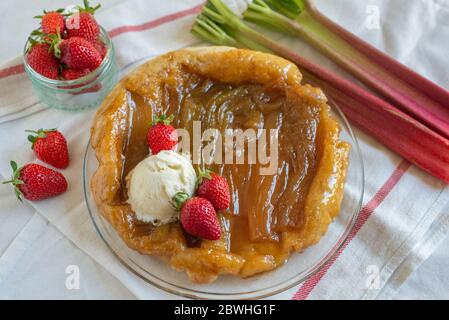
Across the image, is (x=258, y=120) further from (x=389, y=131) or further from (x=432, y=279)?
(x=432, y=279)

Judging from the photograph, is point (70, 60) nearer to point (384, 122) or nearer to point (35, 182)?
point (35, 182)

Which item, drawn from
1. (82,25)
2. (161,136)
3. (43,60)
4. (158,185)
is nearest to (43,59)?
(43,60)

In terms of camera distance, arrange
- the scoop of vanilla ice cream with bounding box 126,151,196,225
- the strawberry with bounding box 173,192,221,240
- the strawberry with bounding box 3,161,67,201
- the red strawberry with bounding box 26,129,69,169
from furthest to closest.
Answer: the red strawberry with bounding box 26,129,69,169 → the strawberry with bounding box 3,161,67,201 → the scoop of vanilla ice cream with bounding box 126,151,196,225 → the strawberry with bounding box 173,192,221,240

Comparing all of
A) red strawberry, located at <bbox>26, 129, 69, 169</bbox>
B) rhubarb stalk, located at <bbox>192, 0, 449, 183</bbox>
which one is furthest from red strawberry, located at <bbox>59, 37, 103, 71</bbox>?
rhubarb stalk, located at <bbox>192, 0, 449, 183</bbox>

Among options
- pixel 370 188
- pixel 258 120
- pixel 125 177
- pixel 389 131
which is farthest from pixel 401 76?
pixel 125 177

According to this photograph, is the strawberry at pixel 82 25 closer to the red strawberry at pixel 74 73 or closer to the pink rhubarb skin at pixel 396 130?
the red strawberry at pixel 74 73

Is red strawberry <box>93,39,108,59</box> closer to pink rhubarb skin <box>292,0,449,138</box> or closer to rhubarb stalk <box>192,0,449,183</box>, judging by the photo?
rhubarb stalk <box>192,0,449,183</box>
